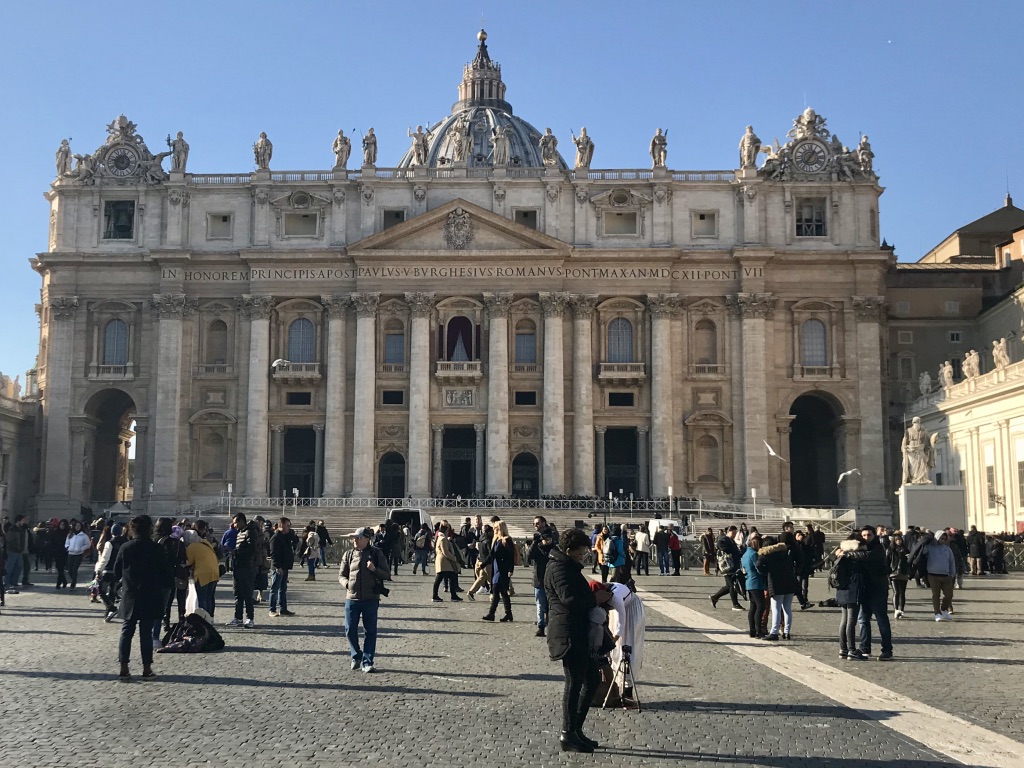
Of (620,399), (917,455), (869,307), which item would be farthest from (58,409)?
(917,455)

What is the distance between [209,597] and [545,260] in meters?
44.6

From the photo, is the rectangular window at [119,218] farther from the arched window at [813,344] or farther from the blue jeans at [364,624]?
the blue jeans at [364,624]

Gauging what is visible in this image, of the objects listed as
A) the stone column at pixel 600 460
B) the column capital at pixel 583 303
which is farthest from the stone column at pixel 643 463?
the column capital at pixel 583 303

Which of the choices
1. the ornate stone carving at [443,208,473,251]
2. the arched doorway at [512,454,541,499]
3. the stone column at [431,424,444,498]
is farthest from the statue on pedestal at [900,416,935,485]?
the ornate stone carving at [443,208,473,251]

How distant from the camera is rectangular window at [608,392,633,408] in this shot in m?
62.1

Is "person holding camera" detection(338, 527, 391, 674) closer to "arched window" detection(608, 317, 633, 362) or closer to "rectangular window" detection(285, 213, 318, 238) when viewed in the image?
"arched window" detection(608, 317, 633, 362)

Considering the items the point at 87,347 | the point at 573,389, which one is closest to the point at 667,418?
the point at 573,389

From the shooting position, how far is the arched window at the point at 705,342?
206ft

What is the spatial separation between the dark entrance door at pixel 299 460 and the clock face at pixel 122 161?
55.0 ft

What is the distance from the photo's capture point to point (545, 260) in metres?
61.9

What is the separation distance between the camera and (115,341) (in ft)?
211

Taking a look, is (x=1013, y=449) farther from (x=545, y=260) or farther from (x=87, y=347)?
(x=87, y=347)

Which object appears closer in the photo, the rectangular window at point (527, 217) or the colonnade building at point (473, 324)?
the colonnade building at point (473, 324)

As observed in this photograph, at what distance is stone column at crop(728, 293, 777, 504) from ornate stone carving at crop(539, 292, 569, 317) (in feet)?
28.8
